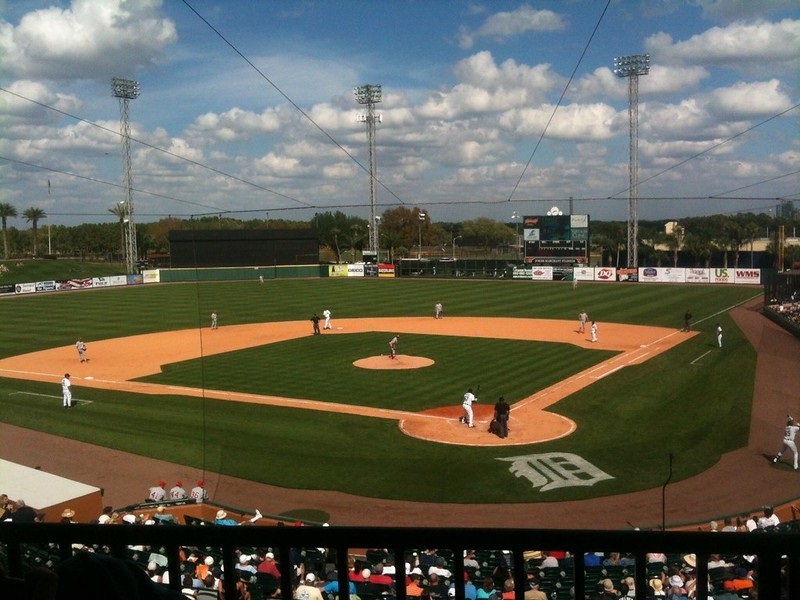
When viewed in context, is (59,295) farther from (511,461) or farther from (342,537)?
(342,537)

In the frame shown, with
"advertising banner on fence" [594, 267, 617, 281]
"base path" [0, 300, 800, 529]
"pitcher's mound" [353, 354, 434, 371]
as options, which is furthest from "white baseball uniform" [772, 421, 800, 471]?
"advertising banner on fence" [594, 267, 617, 281]

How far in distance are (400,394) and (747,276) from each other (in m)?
43.3

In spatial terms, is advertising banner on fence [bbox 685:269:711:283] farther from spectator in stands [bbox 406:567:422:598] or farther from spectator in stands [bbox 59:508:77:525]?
spectator in stands [bbox 406:567:422:598]

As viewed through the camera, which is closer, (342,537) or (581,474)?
(342,537)

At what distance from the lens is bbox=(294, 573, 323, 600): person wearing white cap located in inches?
114

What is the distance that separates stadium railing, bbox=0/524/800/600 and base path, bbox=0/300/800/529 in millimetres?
8916

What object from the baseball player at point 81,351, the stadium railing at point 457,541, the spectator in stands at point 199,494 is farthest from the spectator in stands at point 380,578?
the baseball player at point 81,351

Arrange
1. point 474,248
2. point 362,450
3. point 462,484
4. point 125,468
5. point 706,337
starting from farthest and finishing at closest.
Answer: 1. point 474,248
2. point 706,337
3. point 362,450
4. point 125,468
5. point 462,484

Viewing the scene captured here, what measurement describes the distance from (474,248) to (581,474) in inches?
2898

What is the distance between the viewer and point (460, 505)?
42.1 feet

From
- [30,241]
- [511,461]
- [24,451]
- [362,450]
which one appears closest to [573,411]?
[511,461]

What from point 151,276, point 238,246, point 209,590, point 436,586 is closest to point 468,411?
point 238,246

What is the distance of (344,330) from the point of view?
35.1m

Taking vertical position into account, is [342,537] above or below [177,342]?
above
